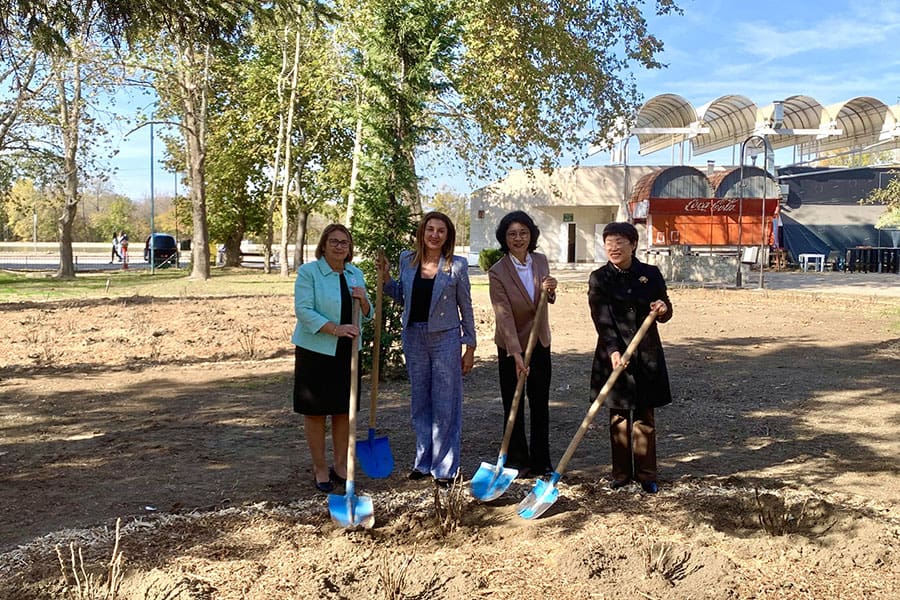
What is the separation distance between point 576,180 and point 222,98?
18.4 metres

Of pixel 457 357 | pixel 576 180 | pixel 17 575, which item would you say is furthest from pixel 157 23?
pixel 576 180

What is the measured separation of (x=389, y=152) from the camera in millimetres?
8500

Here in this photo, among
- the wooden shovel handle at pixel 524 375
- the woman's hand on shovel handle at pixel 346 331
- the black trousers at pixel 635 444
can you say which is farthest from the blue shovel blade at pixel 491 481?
the woman's hand on shovel handle at pixel 346 331

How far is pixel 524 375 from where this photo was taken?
16.4 ft

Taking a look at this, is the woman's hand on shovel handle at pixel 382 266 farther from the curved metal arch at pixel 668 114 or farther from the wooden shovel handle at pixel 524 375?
the curved metal arch at pixel 668 114

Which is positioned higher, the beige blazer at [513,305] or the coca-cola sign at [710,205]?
the coca-cola sign at [710,205]

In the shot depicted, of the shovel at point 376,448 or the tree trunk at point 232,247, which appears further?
the tree trunk at point 232,247

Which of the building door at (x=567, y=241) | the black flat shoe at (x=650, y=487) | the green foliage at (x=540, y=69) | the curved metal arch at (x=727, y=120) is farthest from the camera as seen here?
the building door at (x=567, y=241)

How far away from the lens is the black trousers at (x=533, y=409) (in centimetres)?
523

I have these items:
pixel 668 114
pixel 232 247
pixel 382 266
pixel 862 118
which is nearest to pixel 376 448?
pixel 382 266

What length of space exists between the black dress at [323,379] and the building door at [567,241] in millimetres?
39487

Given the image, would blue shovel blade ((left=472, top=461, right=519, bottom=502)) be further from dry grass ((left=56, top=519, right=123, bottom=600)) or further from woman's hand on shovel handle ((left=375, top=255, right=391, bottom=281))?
dry grass ((left=56, top=519, right=123, bottom=600))

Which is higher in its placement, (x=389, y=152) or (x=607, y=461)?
(x=389, y=152)

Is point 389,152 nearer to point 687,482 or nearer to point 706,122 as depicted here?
point 687,482
